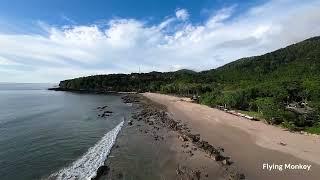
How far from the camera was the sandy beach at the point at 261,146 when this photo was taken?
88.8 ft

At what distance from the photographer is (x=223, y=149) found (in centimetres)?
3531

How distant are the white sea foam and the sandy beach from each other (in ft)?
43.2

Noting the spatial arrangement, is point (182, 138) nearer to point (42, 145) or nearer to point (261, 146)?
point (261, 146)

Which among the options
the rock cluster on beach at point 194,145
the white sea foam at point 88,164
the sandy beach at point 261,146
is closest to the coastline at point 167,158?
the rock cluster on beach at point 194,145

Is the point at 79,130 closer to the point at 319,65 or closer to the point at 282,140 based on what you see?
the point at 282,140

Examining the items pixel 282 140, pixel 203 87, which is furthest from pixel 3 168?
pixel 203 87

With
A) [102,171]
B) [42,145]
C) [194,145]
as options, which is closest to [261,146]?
[194,145]

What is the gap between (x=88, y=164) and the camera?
3011 cm

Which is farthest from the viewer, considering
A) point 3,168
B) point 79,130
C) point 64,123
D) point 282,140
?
point 64,123

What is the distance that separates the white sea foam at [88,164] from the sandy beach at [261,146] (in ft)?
43.2

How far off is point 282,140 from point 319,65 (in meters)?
114

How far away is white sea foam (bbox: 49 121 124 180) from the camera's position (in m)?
26.6

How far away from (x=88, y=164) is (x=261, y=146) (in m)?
20.0

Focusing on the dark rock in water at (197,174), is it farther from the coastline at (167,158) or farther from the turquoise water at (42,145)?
the turquoise water at (42,145)
